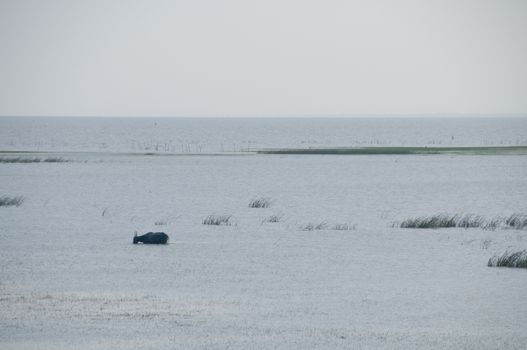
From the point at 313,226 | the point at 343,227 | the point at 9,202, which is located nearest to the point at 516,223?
the point at 343,227

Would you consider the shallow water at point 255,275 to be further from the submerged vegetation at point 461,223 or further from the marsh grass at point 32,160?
the marsh grass at point 32,160

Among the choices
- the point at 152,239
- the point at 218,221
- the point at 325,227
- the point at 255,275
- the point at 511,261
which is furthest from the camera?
the point at 218,221

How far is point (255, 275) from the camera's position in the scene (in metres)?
34.2

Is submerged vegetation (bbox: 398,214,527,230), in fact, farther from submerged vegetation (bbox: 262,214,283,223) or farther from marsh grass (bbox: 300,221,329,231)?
submerged vegetation (bbox: 262,214,283,223)

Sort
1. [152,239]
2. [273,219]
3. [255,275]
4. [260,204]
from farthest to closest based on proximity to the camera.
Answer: [260,204], [273,219], [152,239], [255,275]

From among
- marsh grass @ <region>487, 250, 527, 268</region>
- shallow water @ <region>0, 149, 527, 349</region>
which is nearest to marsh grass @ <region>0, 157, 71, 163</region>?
shallow water @ <region>0, 149, 527, 349</region>

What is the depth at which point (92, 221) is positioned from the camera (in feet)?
177

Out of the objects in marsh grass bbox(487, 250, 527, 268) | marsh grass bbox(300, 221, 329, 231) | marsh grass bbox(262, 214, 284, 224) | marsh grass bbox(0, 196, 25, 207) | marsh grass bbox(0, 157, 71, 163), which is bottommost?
marsh grass bbox(0, 157, 71, 163)

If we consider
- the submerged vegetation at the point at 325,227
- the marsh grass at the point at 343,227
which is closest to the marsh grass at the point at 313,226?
the submerged vegetation at the point at 325,227

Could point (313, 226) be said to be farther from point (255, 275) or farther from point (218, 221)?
point (255, 275)

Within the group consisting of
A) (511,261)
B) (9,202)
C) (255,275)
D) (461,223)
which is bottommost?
(9,202)

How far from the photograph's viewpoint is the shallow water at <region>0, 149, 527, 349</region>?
81.7 feet

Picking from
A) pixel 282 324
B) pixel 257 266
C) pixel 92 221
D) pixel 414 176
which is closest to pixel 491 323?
pixel 282 324

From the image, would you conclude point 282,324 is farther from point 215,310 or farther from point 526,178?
point 526,178
